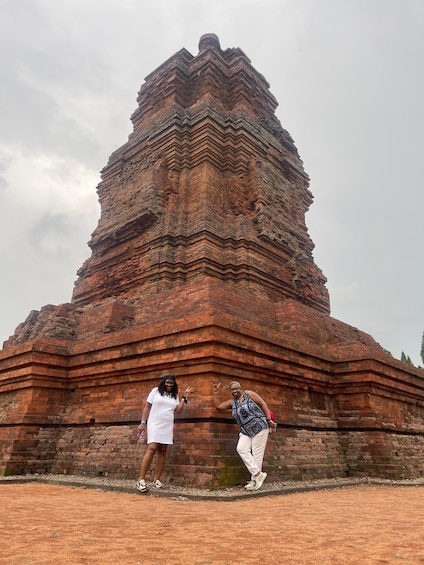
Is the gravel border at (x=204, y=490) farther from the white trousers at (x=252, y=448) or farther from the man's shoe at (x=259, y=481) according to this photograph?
the white trousers at (x=252, y=448)

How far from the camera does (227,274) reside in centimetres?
1013

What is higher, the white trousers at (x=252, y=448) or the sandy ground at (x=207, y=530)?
the white trousers at (x=252, y=448)

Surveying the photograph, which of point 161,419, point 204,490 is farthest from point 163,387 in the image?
point 204,490

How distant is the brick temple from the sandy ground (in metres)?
1.36

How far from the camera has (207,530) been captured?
128 inches

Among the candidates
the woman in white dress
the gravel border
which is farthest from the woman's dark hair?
the gravel border

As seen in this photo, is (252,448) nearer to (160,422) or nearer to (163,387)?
(160,422)

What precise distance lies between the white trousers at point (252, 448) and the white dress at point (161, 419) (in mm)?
986

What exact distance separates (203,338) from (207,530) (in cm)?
341

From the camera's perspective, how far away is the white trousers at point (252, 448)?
222 inches

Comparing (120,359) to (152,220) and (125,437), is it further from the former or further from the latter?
(152,220)

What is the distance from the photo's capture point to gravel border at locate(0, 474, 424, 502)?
501 centimetres

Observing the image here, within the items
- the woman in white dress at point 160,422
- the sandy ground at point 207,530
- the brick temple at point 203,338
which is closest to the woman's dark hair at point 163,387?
the woman in white dress at point 160,422

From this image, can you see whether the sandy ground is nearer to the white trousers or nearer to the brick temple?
the white trousers
